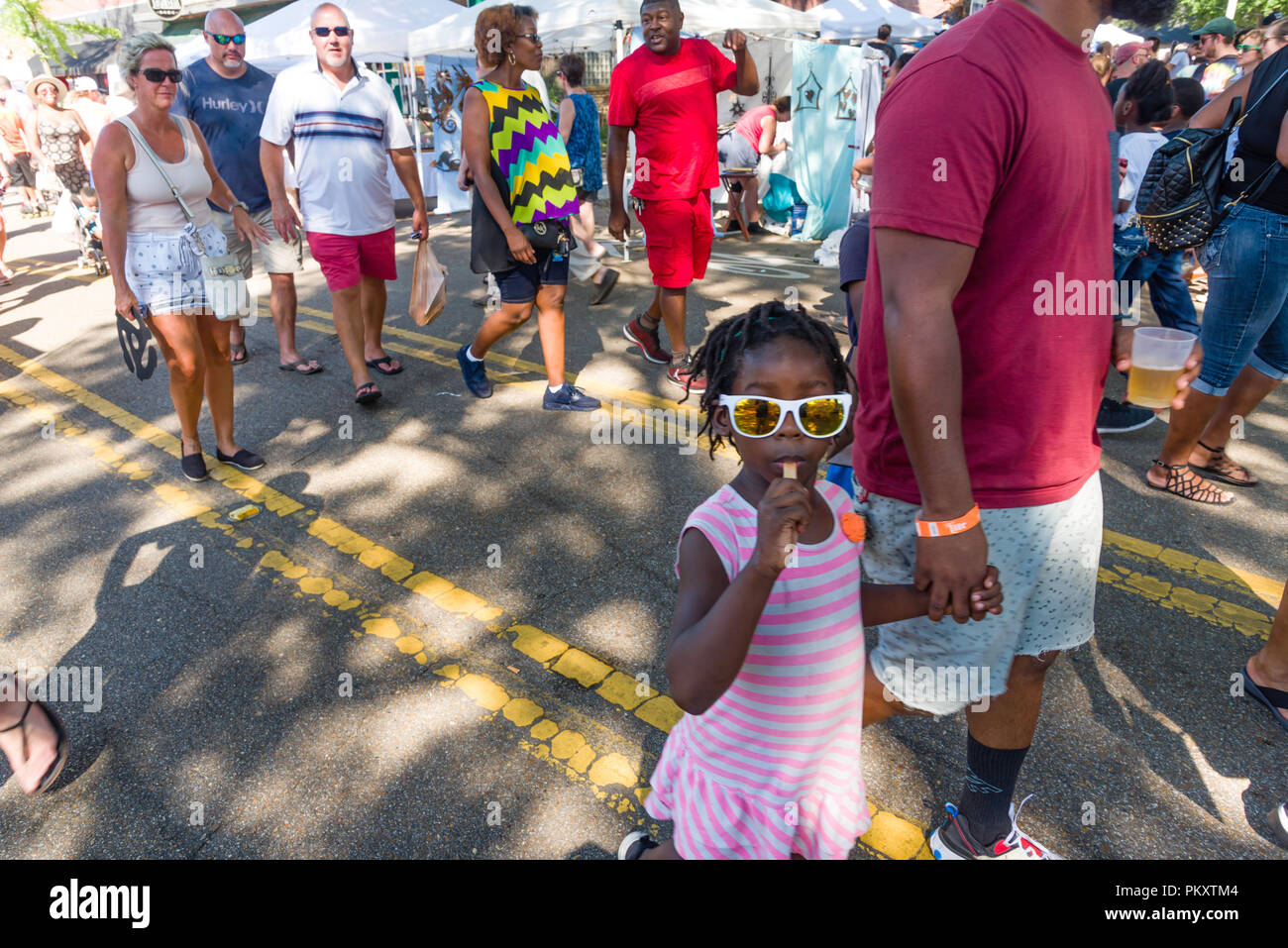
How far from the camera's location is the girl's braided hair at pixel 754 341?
1599mm

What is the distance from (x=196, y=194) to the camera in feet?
13.7

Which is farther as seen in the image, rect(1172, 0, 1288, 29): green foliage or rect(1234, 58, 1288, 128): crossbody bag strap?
rect(1172, 0, 1288, 29): green foliage

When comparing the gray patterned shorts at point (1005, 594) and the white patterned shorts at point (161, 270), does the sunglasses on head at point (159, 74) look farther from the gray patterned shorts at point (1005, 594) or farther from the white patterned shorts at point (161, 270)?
the gray patterned shorts at point (1005, 594)

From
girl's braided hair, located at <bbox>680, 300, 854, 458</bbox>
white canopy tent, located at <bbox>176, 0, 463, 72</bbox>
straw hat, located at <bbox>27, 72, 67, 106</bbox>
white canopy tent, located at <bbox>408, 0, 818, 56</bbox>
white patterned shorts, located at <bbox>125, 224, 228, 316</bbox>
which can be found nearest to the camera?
girl's braided hair, located at <bbox>680, 300, 854, 458</bbox>

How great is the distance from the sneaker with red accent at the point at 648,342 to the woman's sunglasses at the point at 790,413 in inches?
182

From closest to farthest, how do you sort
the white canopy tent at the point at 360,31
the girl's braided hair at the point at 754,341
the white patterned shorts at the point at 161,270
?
the girl's braided hair at the point at 754,341 → the white patterned shorts at the point at 161,270 → the white canopy tent at the point at 360,31

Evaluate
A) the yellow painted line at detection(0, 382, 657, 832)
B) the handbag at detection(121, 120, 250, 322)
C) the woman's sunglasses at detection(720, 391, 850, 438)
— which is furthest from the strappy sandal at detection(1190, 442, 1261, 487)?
the handbag at detection(121, 120, 250, 322)

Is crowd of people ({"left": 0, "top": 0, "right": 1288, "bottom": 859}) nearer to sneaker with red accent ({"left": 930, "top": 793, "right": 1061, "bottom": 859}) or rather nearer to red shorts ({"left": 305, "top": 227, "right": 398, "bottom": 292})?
sneaker with red accent ({"left": 930, "top": 793, "right": 1061, "bottom": 859})

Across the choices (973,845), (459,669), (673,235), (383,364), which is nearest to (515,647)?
(459,669)

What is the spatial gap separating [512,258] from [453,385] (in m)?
1.20

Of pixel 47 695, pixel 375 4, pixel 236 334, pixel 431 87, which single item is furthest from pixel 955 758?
pixel 375 4

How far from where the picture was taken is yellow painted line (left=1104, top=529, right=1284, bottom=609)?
11.0 feet

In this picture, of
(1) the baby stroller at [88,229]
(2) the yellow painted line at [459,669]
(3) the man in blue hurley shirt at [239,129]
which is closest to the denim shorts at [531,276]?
(3) the man in blue hurley shirt at [239,129]

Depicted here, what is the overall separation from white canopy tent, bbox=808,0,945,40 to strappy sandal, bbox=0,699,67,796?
12935 mm
